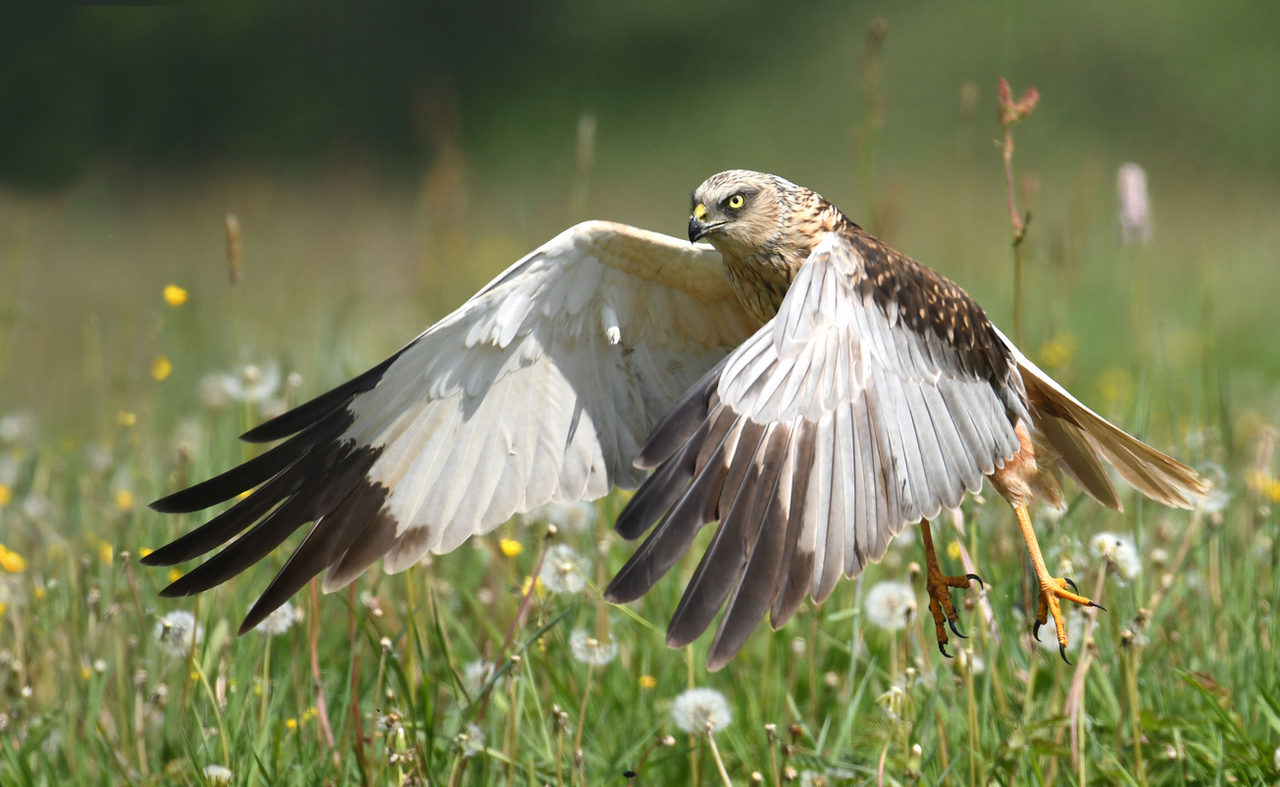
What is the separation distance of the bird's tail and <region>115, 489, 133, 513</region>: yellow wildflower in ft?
8.47

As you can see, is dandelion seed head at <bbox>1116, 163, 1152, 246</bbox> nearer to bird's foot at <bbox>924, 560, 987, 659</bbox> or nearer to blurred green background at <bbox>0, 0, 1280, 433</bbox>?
blurred green background at <bbox>0, 0, 1280, 433</bbox>

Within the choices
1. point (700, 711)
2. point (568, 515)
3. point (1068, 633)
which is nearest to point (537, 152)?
point (568, 515)

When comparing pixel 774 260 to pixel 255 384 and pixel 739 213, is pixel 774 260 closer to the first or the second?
pixel 739 213

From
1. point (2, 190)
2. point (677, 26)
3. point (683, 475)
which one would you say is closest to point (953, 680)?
point (683, 475)

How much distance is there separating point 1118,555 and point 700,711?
106cm

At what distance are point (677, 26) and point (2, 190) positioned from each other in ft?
73.3

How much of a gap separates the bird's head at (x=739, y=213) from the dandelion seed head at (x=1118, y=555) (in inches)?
46.1

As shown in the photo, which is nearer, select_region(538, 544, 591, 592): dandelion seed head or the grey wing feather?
select_region(538, 544, 591, 592): dandelion seed head

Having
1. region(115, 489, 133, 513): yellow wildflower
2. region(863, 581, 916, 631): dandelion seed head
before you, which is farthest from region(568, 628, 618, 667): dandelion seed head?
region(115, 489, 133, 513): yellow wildflower

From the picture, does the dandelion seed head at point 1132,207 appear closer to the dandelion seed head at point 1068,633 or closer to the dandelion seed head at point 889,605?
the dandelion seed head at point 1068,633

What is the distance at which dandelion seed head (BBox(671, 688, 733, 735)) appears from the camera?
9.66ft

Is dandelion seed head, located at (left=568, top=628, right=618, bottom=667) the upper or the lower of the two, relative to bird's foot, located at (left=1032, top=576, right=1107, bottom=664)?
lower

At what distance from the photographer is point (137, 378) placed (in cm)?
562

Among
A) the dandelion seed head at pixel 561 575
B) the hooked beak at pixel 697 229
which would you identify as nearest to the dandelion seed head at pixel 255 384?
the dandelion seed head at pixel 561 575
